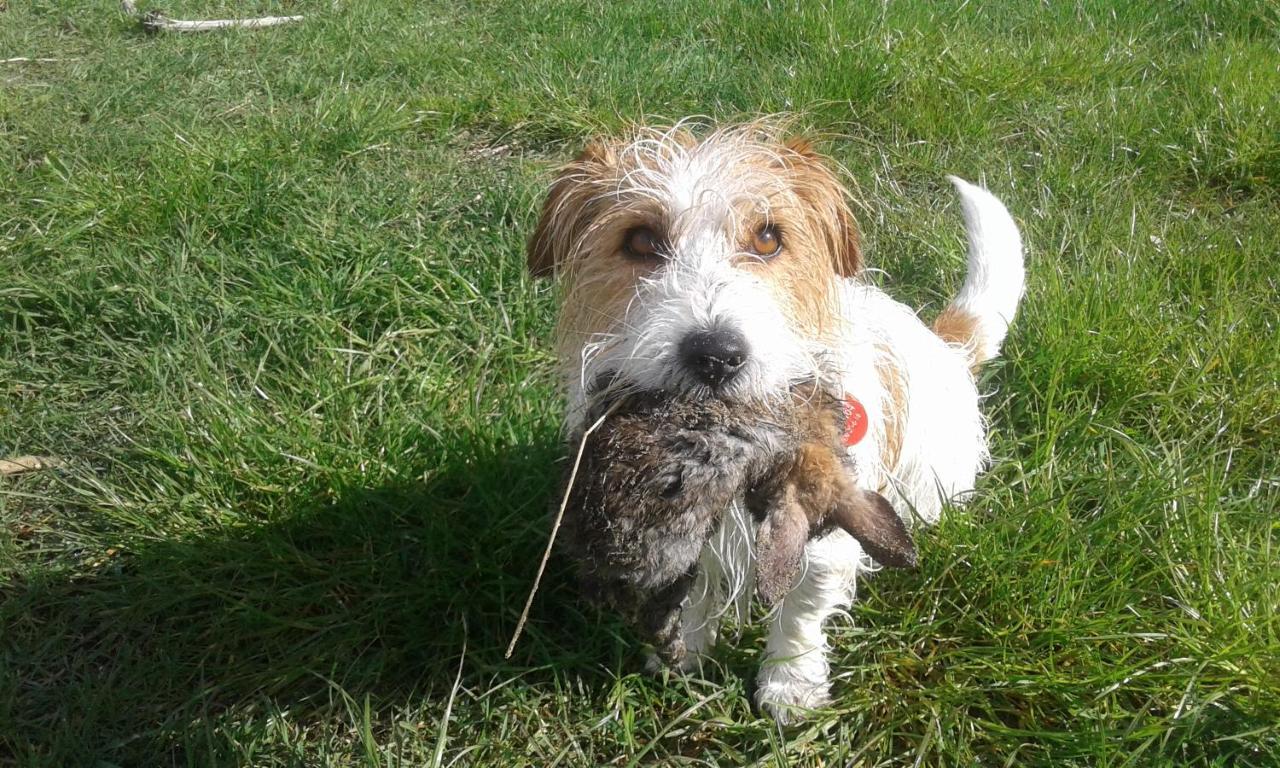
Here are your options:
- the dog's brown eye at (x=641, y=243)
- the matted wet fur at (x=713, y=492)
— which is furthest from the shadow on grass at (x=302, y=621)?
the matted wet fur at (x=713, y=492)

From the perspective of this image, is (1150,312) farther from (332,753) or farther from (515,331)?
(332,753)

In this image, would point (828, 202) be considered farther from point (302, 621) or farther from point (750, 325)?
point (302, 621)

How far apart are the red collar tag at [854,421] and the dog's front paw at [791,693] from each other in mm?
673

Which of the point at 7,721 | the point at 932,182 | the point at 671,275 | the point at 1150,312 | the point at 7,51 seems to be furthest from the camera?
the point at 7,51

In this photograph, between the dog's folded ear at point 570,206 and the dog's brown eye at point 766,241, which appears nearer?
the dog's brown eye at point 766,241

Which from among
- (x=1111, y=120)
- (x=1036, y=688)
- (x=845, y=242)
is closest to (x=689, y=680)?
(x=1036, y=688)

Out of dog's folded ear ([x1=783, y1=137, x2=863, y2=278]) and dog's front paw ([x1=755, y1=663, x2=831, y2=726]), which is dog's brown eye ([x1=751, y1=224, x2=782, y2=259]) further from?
dog's front paw ([x1=755, y1=663, x2=831, y2=726])

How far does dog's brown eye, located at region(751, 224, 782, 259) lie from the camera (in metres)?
2.29

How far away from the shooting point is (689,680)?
247 centimetres

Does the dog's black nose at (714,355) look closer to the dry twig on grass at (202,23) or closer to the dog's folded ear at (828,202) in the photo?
the dog's folded ear at (828,202)

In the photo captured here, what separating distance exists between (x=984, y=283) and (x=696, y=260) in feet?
4.36

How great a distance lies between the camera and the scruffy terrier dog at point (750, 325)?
193 centimetres

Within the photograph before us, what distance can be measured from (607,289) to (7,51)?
5.87 metres

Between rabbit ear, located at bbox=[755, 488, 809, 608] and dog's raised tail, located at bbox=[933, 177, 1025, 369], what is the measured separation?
151cm
